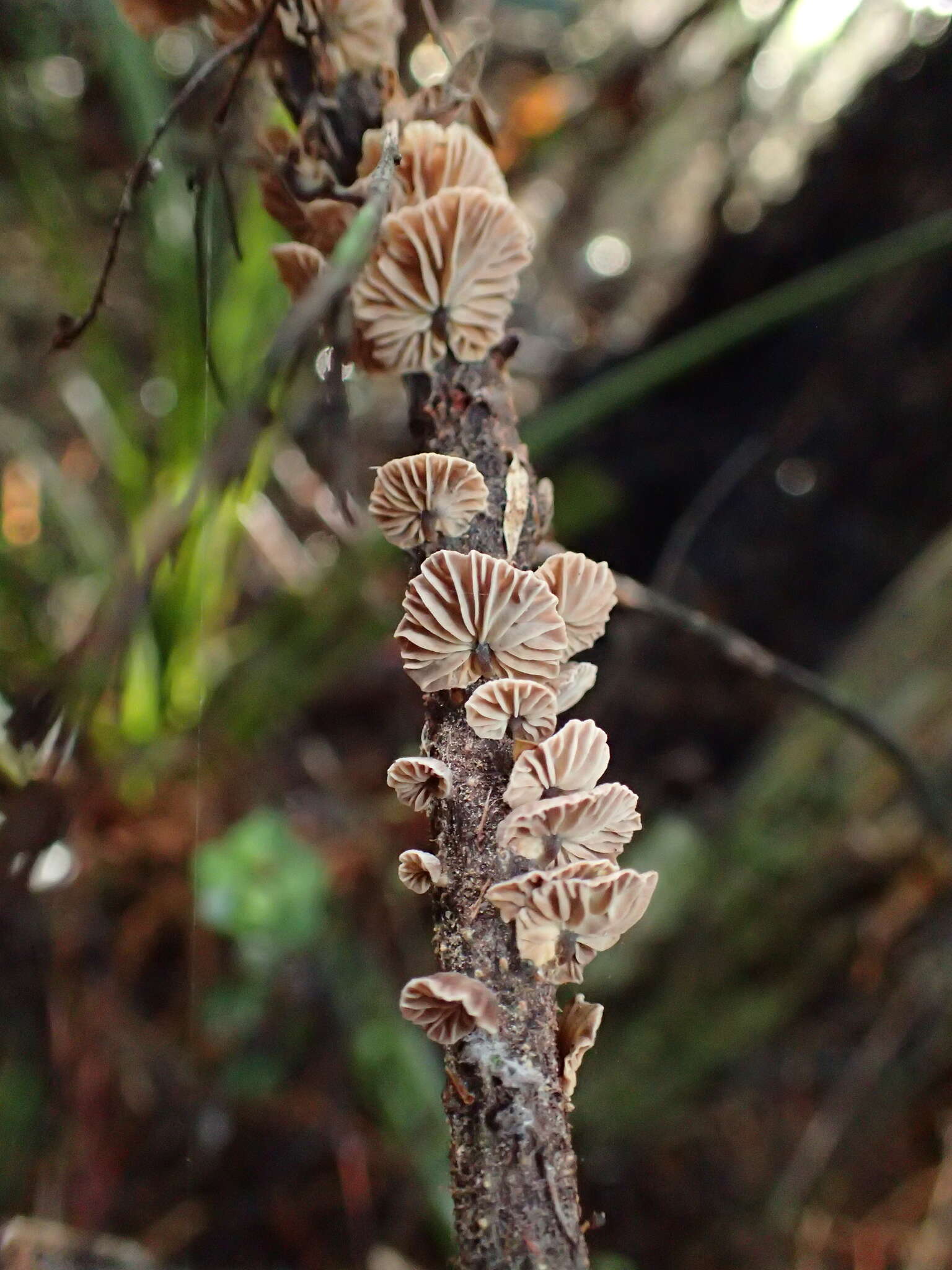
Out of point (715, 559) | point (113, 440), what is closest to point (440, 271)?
point (113, 440)

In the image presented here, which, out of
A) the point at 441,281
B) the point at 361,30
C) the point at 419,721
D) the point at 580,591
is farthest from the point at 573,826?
the point at 419,721

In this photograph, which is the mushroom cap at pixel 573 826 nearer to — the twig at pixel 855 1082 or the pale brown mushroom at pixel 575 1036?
the pale brown mushroom at pixel 575 1036

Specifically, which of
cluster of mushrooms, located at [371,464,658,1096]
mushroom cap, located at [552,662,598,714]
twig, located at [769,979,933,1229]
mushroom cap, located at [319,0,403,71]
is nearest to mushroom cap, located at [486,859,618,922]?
cluster of mushrooms, located at [371,464,658,1096]

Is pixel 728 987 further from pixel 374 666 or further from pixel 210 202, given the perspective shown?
pixel 210 202

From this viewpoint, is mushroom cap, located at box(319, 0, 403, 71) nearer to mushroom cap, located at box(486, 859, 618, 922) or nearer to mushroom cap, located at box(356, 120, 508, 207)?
mushroom cap, located at box(356, 120, 508, 207)

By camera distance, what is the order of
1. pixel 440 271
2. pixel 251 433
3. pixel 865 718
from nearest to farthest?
1. pixel 251 433
2. pixel 440 271
3. pixel 865 718

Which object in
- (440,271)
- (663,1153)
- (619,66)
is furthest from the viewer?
(619,66)

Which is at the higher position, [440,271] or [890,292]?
[890,292]
